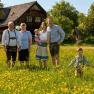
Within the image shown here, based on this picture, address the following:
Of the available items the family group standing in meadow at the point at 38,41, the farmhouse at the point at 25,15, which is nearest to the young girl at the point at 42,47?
the family group standing in meadow at the point at 38,41

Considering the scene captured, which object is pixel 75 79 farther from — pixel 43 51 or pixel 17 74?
pixel 43 51

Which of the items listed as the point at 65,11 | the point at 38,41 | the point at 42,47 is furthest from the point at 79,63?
the point at 65,11

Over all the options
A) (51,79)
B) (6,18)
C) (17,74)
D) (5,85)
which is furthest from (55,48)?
(6,18)

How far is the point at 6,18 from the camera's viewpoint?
81.4 metres

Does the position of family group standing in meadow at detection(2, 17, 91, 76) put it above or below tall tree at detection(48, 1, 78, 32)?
below

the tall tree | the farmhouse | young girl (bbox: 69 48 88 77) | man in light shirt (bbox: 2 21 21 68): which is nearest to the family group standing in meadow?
man in light shirt (bbox: 2 21 21 68)

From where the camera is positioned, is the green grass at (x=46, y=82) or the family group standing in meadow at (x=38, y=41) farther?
the family group standing in meadow at (x=38, y=41)

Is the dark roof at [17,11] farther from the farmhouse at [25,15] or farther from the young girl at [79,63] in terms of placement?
the young girl at [79,63]

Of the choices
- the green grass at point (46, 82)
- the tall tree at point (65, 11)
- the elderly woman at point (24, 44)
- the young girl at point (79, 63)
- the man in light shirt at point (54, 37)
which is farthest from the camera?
the tall tree at point (65, 11)

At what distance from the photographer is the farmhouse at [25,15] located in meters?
78.9

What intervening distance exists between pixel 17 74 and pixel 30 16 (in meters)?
67.2

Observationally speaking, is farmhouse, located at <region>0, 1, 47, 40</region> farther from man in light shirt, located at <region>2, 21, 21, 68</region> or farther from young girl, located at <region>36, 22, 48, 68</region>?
man in light shirt, located at <region>2, 21, 21, 68</region>

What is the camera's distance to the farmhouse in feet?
259

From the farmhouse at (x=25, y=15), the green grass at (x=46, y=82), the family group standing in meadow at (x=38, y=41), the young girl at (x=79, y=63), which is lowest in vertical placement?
the green grass at (x=46, y=82)
